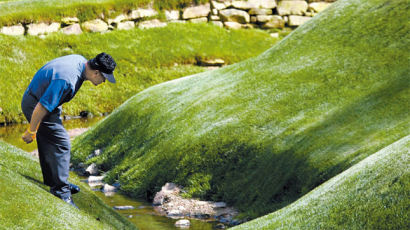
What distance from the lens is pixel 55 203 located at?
41.6 ft

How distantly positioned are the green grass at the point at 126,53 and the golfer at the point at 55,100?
28903mm

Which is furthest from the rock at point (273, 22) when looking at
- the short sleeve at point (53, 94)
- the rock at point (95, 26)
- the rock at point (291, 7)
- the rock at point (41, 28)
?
the short sleeve at point (53, 94)

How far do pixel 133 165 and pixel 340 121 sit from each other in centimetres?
886

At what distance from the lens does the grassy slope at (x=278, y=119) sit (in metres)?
18.7

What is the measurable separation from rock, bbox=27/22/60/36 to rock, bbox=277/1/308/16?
23128 millimetres

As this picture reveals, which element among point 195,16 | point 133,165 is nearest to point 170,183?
point 133,165

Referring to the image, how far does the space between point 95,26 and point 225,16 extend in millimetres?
13733

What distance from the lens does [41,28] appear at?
5250 cm

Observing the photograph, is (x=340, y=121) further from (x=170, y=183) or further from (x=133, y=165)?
(x=133, y=165)

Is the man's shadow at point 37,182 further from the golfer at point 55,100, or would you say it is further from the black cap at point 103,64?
the black cap at point 103,64

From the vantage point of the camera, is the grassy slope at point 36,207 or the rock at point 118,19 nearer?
the grassy slope at point 36,207

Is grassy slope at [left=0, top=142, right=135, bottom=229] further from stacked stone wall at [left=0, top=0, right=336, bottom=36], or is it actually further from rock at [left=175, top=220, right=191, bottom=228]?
stacked stone wall at [left=0, top=0, right=336, bottom=36]

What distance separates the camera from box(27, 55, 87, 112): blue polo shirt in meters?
11.6

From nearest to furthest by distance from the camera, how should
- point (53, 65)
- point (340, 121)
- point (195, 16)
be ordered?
1. point (53, 65)
2. point (340, 121)
3. point (195, 16)
